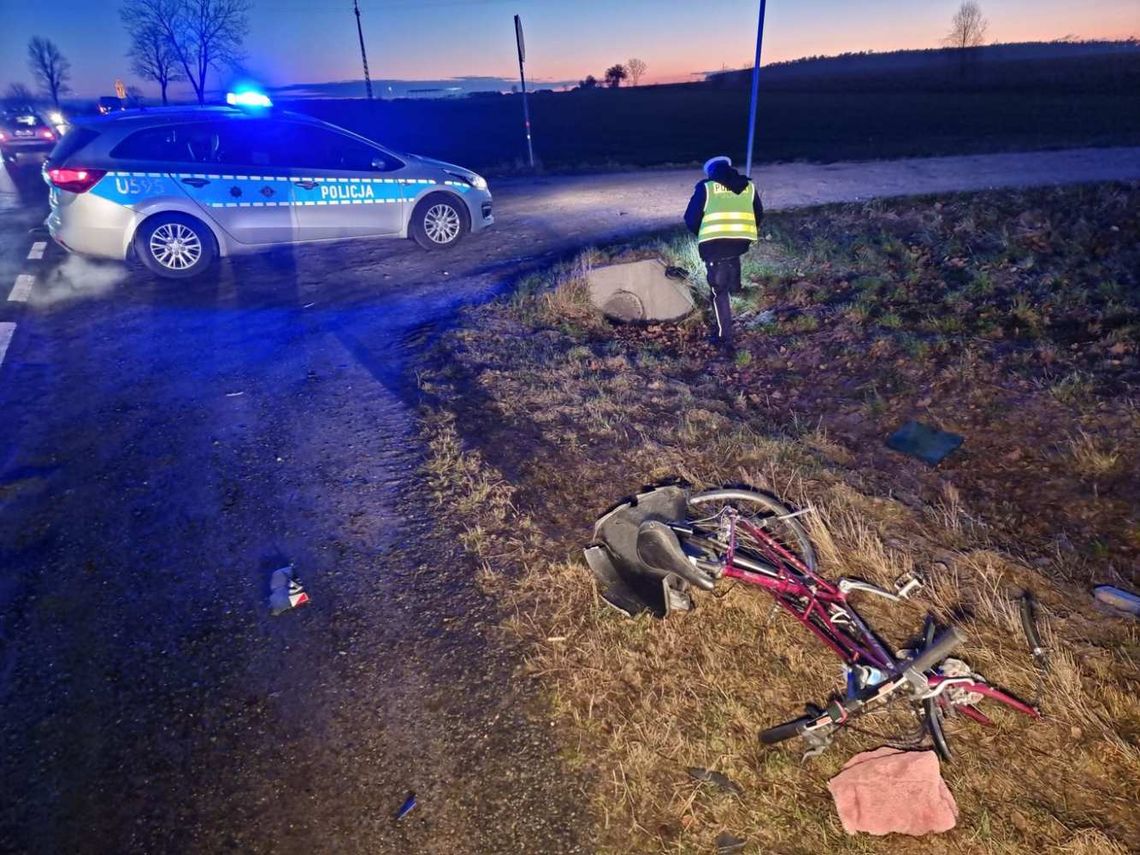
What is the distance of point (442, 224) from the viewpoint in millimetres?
9828


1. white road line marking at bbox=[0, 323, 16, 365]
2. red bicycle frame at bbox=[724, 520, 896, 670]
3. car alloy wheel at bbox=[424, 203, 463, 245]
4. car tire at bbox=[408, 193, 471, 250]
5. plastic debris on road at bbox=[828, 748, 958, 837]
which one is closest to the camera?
plastic debris on road at bbox=[828, 748, 958, 837]

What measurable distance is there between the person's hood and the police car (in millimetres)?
4650

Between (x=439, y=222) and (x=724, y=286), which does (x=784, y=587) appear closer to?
(x=724, y=286)

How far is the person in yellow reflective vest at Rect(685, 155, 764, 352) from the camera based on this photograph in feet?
20.2

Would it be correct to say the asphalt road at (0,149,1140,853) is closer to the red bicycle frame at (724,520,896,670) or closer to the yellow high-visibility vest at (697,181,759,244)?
the red bicycle frame at (724,520,896,670)

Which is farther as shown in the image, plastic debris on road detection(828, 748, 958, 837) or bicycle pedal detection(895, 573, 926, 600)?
bicycle pedal detection(895, 573, 926, 600)

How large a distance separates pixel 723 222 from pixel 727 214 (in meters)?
0.08

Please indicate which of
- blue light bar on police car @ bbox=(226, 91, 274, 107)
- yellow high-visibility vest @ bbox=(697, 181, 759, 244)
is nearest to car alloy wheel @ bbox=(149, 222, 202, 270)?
blue light bar on police car @ bbox=(226, 91, 274, 107)

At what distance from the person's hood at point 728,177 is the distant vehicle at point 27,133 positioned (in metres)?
33.0

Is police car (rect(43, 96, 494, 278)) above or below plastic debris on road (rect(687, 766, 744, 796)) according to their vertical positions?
above

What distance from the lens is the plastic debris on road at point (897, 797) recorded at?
2246 mm

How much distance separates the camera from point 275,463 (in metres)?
4.50

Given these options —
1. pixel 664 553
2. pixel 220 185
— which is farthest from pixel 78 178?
pixel 664 553

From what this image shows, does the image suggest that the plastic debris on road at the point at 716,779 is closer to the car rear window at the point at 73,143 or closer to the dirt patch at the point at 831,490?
the dirt patch at the point at 831,490
